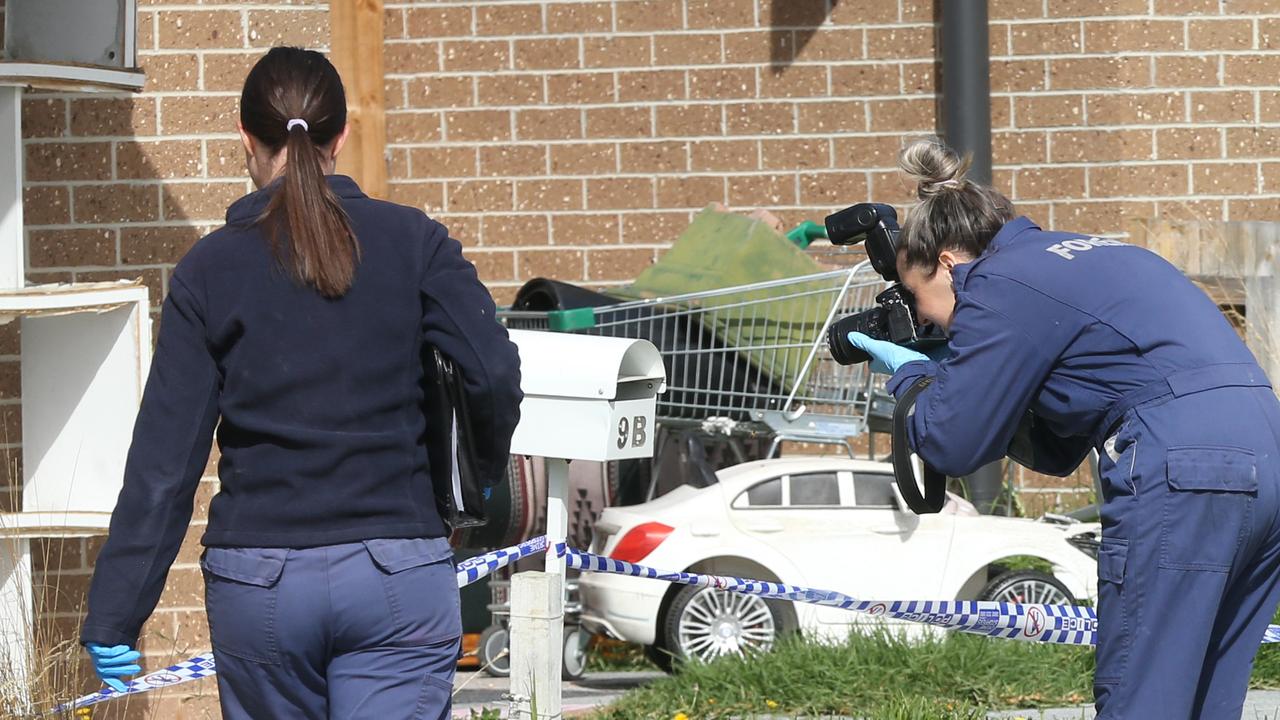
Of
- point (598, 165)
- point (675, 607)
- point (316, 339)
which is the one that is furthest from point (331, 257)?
point (598, 165)

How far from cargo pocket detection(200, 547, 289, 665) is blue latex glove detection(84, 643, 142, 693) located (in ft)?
0.66

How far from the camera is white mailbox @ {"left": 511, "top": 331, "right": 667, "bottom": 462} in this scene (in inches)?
163

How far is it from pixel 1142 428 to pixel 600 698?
340 centimetres

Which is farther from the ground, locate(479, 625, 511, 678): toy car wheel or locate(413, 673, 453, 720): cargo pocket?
locate(413, 673, 453, 720): cargo pocket

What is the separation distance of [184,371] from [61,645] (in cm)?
236

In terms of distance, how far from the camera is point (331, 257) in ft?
9.12

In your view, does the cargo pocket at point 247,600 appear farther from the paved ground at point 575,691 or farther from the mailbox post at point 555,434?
the paved ground at point 575,691

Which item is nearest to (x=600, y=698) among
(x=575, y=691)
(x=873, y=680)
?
(x=575, y=691)

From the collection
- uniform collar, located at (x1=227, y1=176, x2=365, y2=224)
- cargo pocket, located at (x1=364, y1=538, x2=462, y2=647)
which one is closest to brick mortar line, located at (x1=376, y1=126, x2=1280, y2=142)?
uniform collar, located at (x1=227, y1=176, x2=365, y2=224)

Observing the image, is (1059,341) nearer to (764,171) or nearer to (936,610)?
(936,610)

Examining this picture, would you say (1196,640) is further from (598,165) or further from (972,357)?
(598,165)

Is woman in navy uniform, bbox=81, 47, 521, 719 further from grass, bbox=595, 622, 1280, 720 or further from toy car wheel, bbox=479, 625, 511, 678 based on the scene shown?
toy car wheel, bbox=479, 625, 511, 678

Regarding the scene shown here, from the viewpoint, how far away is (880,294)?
12.3 ft

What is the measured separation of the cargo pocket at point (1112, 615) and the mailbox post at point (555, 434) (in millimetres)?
1377
